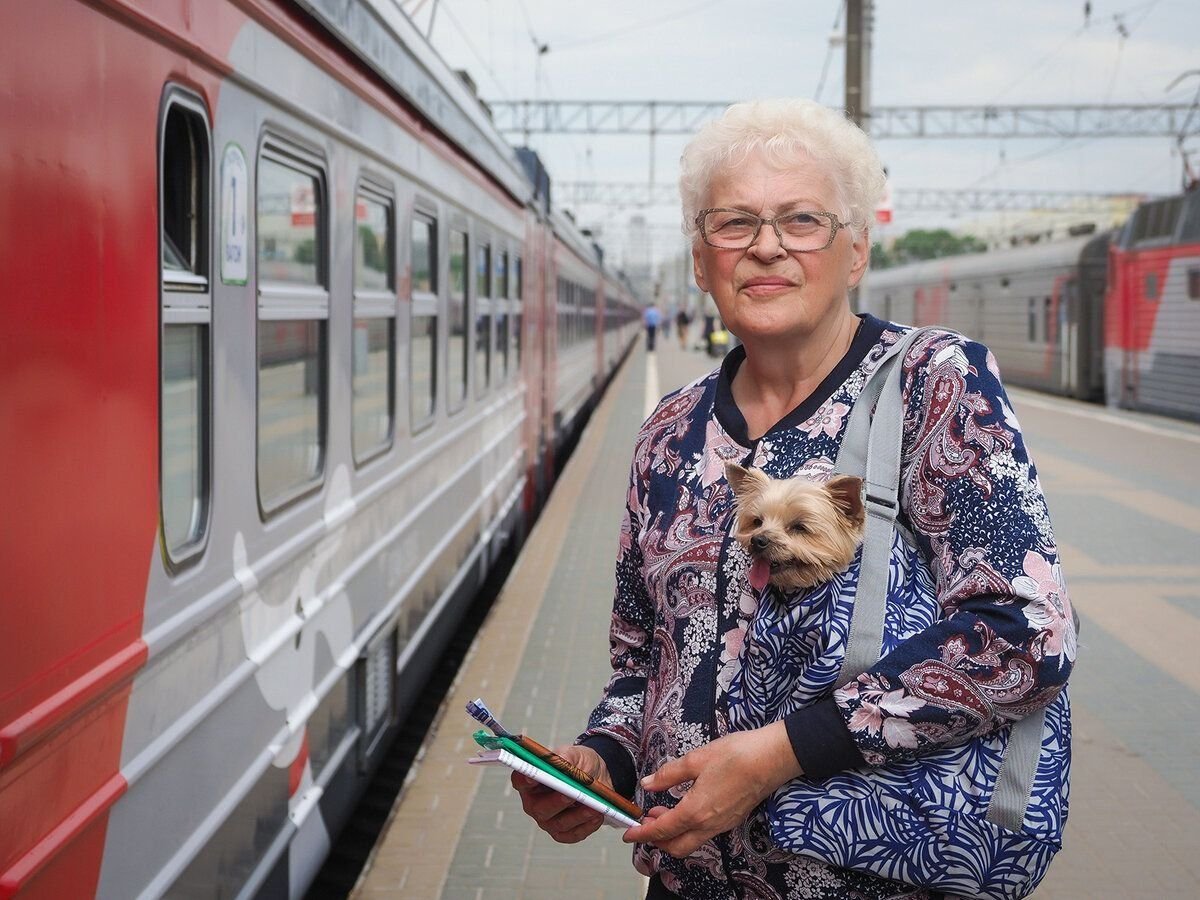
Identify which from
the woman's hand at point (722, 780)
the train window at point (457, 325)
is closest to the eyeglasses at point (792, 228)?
the woman's hand at point (722, 780)

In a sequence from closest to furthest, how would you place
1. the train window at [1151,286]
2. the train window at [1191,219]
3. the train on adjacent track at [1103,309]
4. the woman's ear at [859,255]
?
the woman's ear at [859,255] < the train window at [1191,219] < the train on adjacent track at [1103,309] < the train window at [1151,286]

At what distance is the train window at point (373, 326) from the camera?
Answer: 5.18 meters

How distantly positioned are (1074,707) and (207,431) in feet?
15.2

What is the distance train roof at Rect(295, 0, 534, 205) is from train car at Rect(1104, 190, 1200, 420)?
14080 millimetres

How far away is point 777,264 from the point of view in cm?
206

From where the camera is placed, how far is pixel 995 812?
1.75 m

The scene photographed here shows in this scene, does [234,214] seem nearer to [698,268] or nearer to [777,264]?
[698,268]

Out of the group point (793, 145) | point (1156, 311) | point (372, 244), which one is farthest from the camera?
point (1156, 311)

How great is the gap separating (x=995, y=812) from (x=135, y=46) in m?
2.14

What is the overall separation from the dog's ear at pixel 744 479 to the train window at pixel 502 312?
7.73 metres

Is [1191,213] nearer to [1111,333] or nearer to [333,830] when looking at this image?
[1111,333]

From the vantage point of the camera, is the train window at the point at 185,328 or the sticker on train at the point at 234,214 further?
the sticker on train at the point at 234,214

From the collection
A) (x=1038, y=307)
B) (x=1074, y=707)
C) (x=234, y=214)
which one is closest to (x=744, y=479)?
(x=234, y=214)

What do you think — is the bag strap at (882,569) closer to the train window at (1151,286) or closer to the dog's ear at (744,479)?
the dog's ear at (744,479)
